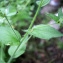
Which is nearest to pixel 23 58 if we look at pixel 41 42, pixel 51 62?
pixel 51 62

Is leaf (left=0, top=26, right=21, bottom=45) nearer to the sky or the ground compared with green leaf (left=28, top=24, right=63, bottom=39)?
nearer to the sky

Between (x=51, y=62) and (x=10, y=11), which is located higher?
(x=10, y=11)

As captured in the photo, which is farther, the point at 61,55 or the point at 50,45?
the point at 50,45

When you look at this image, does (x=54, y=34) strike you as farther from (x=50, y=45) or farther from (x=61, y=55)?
(x=50, y=45)
